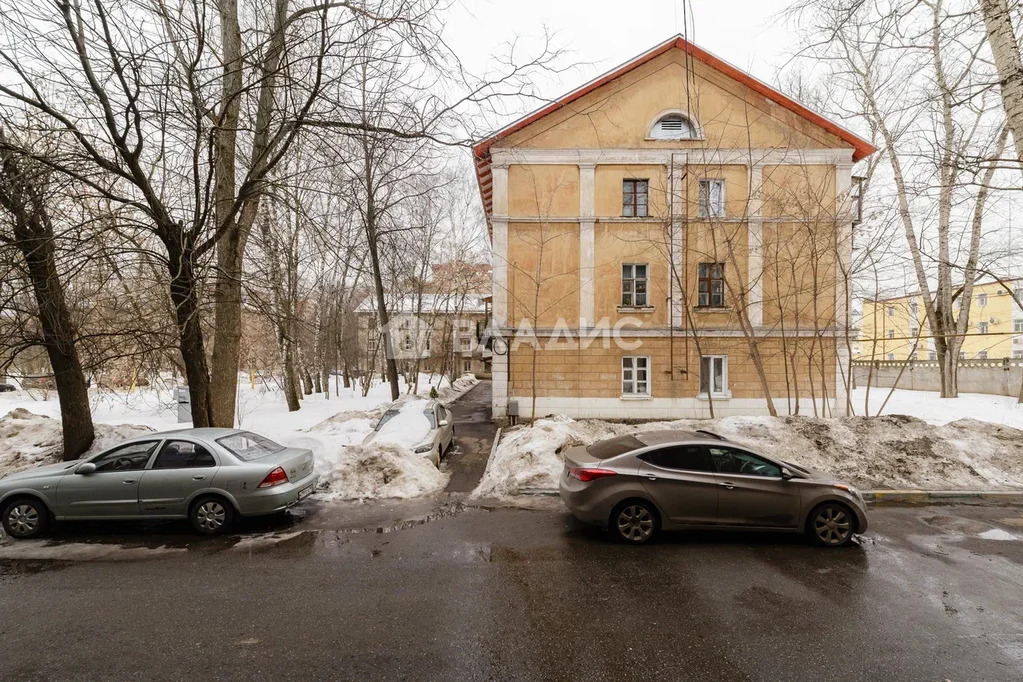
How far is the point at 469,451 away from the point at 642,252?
9008mm

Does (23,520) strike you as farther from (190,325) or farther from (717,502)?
(717,502)

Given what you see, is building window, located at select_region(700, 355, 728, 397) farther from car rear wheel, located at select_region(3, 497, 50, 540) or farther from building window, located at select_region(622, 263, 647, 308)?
car rear wheel, located at select_region(3, 497, 50, 540)

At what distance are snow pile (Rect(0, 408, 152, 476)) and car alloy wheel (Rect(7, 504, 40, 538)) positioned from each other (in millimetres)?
4142

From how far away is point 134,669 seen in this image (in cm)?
392

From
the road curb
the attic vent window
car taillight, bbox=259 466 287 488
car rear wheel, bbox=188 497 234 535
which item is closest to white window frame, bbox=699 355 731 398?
the attic vent window

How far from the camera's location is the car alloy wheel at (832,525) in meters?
6.59

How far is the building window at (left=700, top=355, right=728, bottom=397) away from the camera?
1697cm

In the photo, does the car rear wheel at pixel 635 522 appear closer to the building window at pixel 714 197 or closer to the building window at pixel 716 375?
the building window at pixel 716 375

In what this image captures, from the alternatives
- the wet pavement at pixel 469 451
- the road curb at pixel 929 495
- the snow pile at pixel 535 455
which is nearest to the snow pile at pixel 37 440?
the wet pavement at pixel 469 451

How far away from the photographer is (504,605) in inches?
195

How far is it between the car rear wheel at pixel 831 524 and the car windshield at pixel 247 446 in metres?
7.76

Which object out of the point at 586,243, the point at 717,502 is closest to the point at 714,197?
the point at 586,243

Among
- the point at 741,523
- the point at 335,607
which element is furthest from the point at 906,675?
the point at 335,607

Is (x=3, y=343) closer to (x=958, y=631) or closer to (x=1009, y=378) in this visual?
(x=958, y=631)
